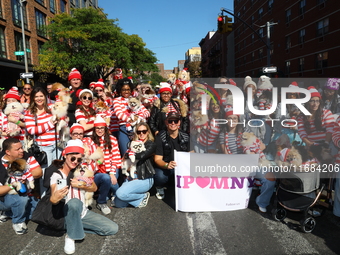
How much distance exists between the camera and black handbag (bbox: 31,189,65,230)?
10.9 ft

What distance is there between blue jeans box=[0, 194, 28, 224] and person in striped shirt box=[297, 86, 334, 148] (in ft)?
14.2

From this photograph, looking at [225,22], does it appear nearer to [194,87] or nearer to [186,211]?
[194,87]

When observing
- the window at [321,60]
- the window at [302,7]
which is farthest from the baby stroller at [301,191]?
the window at [302,7]

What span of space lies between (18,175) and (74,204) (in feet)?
3.53

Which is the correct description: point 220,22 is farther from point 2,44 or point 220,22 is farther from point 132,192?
point 2,44

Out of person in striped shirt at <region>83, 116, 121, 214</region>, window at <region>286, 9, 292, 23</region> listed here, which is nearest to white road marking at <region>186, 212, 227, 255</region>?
person in striped shirt at <region>83, 116, 121, 214</region>

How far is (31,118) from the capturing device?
15.1ft

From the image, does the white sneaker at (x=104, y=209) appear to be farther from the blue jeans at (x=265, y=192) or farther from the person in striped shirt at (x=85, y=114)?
the blue jeans at (x=265, y=192)

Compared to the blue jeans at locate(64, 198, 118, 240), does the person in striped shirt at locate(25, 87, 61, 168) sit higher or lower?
higher

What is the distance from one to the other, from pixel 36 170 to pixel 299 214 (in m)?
4.00

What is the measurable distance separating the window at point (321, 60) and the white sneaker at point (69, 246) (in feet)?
85.6

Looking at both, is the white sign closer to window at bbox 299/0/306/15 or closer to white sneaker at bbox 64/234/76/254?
white sneaker at bbox 64/234/76/254

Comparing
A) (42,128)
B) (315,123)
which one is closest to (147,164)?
(42,128)

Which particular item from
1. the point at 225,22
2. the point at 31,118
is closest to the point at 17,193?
the point at 31,118
